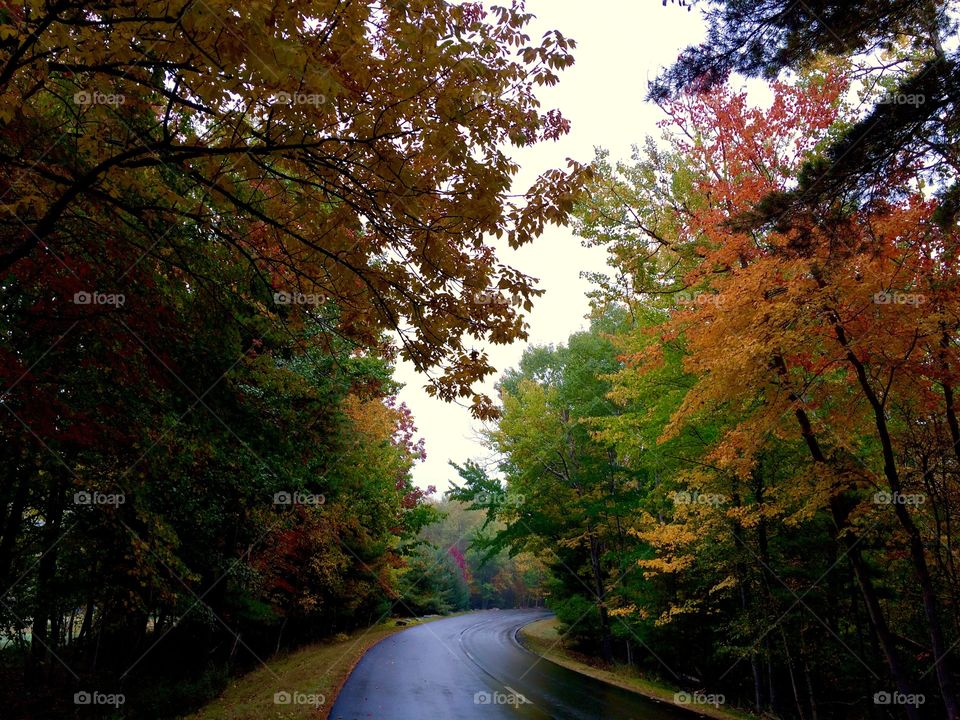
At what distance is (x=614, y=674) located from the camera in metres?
18.0

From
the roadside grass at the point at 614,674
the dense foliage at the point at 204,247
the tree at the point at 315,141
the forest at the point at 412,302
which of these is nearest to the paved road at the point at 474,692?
the roadside grass at the point at 614,674

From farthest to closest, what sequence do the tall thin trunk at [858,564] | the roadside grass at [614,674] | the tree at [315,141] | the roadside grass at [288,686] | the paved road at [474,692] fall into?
the roadside grass at [614,674], the paved road at [474,692], the roadside grass at [288,686], the tall thin trunk at [858,564], the tree at [315,141]

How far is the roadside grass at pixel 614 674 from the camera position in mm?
12285

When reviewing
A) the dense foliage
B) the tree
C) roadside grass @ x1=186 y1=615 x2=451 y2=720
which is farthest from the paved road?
the tree

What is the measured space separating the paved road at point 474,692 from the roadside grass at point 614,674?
2.00 ft

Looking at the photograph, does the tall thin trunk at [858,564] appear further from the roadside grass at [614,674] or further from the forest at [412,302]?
the roadside grass at [614,674]

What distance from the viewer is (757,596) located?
40.1ft

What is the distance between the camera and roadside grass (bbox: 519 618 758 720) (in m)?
12.3

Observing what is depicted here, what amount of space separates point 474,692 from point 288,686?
427 centimetres

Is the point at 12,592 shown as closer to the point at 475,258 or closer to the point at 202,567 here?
the point at 202,567

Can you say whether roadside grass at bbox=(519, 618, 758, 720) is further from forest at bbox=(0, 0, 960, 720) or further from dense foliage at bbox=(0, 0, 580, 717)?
dense foliage at bbox=(0, 0, 580, 717)

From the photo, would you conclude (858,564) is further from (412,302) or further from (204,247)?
(204,247)

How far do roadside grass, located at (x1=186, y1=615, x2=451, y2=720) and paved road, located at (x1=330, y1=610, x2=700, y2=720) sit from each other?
44cm

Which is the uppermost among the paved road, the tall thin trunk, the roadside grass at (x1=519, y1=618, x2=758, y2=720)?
the tall thin trunk
